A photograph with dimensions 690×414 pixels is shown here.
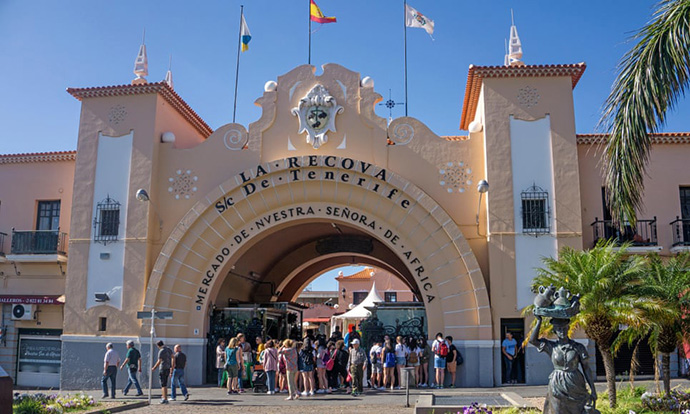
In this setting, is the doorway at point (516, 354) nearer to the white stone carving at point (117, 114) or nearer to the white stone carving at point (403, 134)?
the white stone carving at point (403, 134)

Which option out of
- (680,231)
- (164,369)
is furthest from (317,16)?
(680,231)

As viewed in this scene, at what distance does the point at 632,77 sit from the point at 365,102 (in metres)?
11.6

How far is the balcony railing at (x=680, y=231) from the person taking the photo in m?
21.1

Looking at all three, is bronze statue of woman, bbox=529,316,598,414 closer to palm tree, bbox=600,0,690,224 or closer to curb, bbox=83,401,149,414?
palm tree, bbox=600,0,690,224

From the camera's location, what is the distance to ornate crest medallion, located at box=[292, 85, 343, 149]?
21828 millimetres

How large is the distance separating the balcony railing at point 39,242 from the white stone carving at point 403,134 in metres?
12.2

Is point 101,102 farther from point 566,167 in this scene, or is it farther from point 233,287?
point 566,167

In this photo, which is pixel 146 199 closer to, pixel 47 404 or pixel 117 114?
pixel 117 114

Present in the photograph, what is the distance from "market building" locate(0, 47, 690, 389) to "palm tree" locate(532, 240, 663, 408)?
553 cm

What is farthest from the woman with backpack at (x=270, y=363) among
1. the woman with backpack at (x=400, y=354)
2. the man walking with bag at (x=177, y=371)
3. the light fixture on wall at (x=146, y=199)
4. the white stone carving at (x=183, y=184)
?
the white stone carving at (x=183, y=184)

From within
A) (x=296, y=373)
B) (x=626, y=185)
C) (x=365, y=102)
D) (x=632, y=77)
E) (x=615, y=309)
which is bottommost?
(x=296, y=373)

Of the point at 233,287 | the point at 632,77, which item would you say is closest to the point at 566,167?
the point at 632,77

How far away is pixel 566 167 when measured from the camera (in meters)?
20.6

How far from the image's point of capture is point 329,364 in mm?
19359
